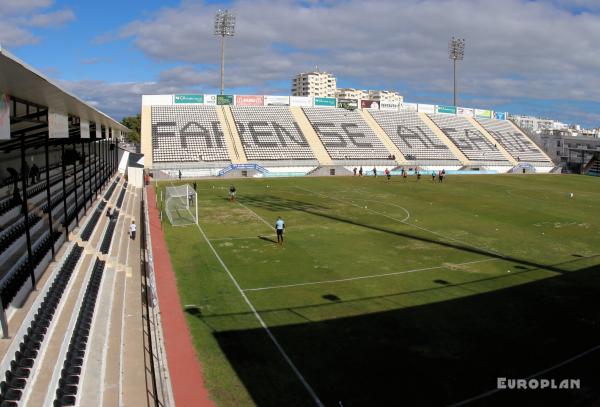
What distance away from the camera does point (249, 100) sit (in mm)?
67625

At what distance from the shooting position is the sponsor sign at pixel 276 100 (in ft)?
225

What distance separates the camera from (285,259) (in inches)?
743

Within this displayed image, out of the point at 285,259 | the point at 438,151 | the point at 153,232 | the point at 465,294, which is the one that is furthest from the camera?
the point at 438,151

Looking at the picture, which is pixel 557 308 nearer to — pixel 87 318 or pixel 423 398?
pixel 423 398

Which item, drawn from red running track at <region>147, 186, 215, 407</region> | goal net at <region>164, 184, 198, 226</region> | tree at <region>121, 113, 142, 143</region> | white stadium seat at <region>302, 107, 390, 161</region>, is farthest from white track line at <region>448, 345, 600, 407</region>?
tree at <region>121, 113, 142, 143</region>

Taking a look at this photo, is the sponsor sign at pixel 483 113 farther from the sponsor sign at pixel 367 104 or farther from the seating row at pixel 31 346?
the seating row at pixel 31 346

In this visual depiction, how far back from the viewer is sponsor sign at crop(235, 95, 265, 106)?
220 ft

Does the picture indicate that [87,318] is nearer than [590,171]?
Yes

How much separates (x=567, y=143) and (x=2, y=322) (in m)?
92.0

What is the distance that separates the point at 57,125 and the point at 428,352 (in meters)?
9.92

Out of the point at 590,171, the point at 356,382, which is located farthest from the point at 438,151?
the point at 356,382

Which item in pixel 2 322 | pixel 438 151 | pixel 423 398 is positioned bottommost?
pixel 423 398

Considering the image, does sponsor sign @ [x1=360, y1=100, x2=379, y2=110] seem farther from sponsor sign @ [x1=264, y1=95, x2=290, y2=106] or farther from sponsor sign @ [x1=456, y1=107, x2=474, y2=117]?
sponsor sign @ [x1=456, y1=107, x2=474, y2=117]

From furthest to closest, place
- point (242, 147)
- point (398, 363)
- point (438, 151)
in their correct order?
point (438, 151) < point (242, 147) < point (398, 363)
